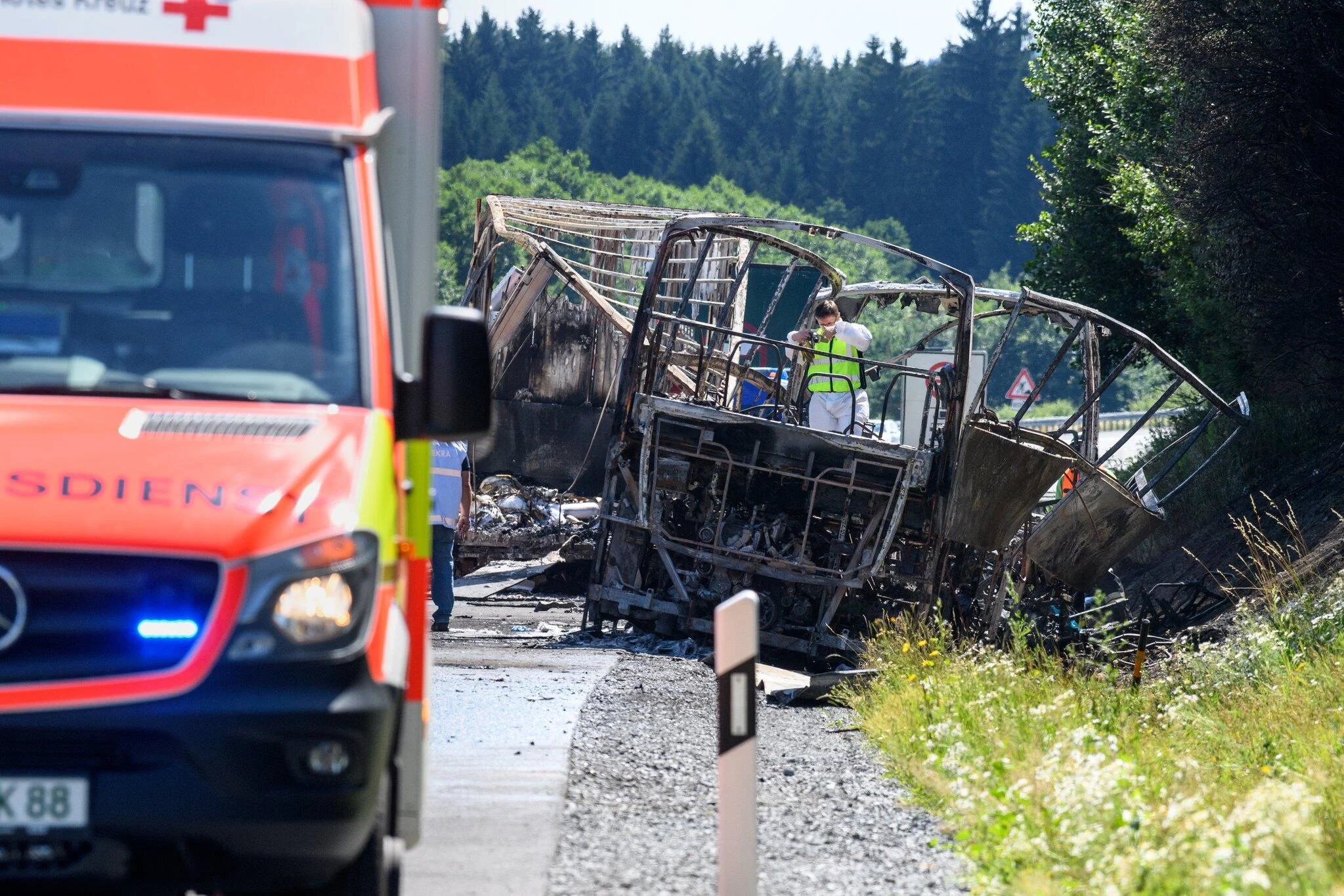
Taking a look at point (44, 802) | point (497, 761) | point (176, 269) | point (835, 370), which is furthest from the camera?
point (835, 370)

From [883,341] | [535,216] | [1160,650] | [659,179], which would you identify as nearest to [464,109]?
[659,179]

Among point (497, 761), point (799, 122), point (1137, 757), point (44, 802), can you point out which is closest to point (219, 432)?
point (44, 802)

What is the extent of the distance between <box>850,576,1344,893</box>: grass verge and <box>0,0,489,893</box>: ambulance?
7.21 ft

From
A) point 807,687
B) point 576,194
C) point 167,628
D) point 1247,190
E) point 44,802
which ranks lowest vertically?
point 576,194

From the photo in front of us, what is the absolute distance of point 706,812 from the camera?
6824 mm

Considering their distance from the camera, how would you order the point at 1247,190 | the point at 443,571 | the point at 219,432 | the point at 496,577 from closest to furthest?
the point at 219,432 < the point at 443,571 < the point at 1247,190 < the point at 496,577

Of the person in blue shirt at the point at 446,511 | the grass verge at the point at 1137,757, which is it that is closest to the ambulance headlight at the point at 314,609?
the grass verge at the point at 1137,757

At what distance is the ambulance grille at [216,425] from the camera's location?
4180 mm

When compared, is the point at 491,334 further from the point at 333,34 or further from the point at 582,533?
the point at 333,34

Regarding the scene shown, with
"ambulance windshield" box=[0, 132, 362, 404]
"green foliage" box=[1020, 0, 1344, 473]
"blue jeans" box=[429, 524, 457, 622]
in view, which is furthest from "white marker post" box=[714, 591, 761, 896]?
"green foliage" box=[1020, 0, 1344, 473]

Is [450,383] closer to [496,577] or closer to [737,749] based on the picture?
[737,749]

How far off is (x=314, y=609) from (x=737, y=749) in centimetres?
168

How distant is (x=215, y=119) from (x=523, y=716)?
4590 mm

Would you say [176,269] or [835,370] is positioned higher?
[176,269]
